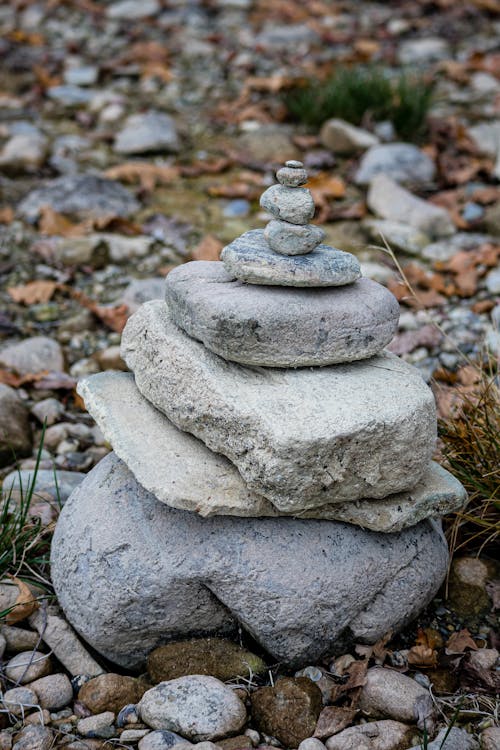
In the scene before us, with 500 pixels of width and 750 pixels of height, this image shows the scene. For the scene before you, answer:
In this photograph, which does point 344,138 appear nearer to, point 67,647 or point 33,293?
point 33,293

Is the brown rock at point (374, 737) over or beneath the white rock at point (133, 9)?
beneath

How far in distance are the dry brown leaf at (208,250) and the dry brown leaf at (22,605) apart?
105 inches

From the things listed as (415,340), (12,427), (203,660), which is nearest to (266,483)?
(203,660)

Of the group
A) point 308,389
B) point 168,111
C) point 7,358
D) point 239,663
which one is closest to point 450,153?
point 168,111

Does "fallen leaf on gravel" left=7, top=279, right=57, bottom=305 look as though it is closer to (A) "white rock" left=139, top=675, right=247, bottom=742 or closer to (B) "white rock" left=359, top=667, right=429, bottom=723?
(A) "white rock" left=139, top=675, right=247, bottom=742

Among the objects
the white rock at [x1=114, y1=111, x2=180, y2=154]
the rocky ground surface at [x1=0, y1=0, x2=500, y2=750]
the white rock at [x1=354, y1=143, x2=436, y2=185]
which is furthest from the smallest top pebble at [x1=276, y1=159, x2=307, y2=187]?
the white rock at [x1=114, y1=111, x2=180, y2=154]

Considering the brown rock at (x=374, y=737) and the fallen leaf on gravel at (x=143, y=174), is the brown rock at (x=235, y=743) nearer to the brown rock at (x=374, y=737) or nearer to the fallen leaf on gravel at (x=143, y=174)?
the brown rock at (x=374, y=737)

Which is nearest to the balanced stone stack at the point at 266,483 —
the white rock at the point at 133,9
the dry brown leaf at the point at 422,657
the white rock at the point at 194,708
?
the dry brown leaf at the point at 422,657

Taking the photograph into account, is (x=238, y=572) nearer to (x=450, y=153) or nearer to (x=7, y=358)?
(x=7, y=358)

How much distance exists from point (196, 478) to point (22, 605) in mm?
769

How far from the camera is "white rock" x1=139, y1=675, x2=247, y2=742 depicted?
7.52 feet

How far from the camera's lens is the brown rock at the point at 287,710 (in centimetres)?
233

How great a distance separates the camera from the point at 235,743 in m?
2.27

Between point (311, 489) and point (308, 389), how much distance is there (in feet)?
1.05
